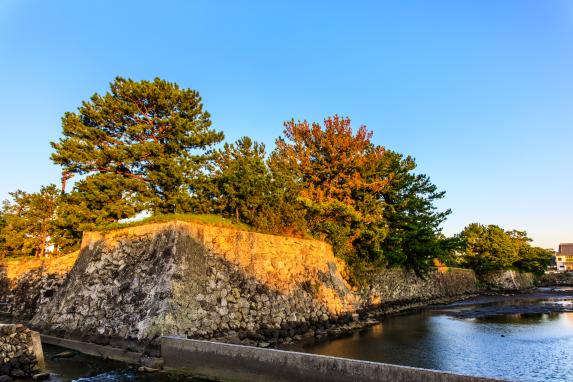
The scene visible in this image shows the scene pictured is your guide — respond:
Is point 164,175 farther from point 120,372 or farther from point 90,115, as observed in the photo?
point 120,372

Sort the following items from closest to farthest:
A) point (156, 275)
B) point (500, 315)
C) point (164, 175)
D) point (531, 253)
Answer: point (156, 275), point (164, 175), point (500, 315), point (531, 253)

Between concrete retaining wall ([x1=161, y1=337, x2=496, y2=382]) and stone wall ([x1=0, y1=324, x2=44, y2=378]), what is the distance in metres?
3.80

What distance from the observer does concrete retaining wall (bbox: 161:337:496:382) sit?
21.9ft

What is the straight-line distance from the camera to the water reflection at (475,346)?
10602 mm

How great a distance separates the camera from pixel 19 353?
1045cm

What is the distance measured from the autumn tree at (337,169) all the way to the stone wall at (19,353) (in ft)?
53.4

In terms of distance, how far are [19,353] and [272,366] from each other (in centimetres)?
799

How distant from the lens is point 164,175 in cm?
1964

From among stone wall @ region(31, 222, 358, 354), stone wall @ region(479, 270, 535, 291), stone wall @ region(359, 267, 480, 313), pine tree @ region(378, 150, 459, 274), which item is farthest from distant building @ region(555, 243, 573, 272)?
stone wall @ region(31, 222, 358, 354)

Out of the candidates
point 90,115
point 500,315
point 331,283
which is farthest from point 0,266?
point 500,315

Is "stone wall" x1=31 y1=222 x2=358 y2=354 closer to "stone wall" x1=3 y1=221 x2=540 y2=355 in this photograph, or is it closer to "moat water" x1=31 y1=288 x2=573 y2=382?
"stone wall" x1=3 y1=221 x2=540 y2=355

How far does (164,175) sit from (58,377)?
11.2 meters

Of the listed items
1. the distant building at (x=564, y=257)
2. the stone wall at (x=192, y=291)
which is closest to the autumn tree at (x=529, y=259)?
the distant building at (x=564, y=257)

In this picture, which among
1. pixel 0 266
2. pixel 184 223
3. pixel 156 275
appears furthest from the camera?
pixel 0 266
